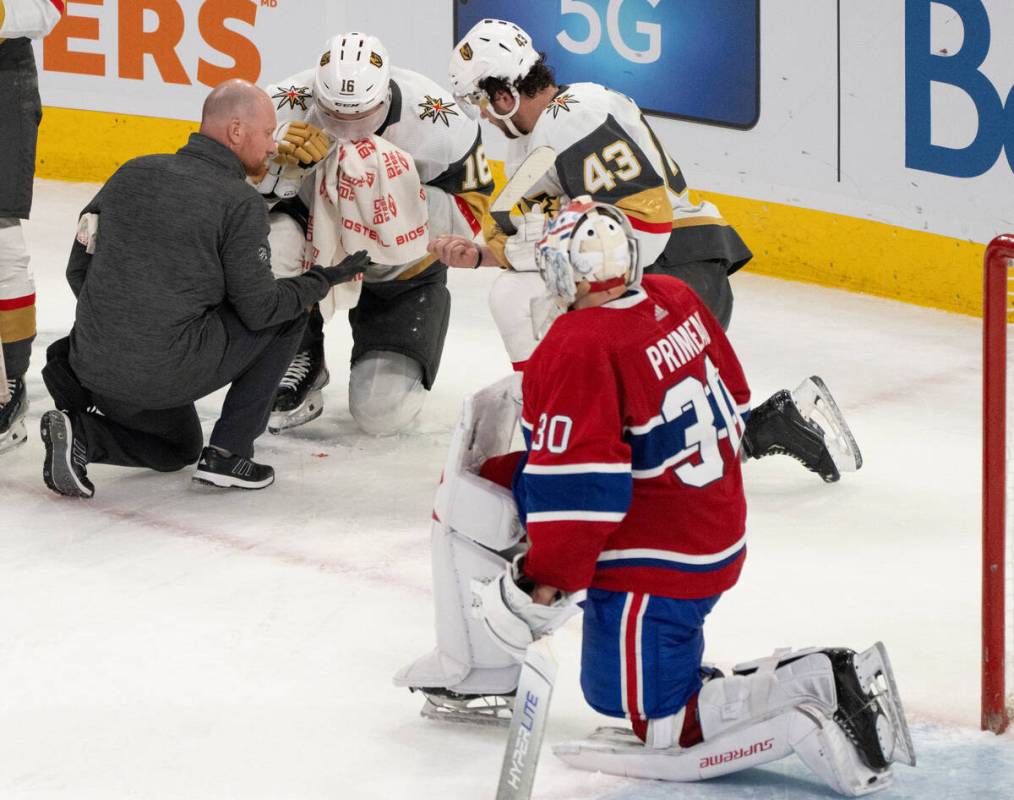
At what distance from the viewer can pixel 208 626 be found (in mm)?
3088

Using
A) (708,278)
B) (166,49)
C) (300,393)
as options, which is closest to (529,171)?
(708,278)

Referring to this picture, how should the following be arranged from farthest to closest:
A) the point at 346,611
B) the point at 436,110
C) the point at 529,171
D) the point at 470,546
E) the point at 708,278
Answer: the point at 436,110 → the point at 708,278 → the point at 529,171 → the point at 346,611 → the point at 470,546

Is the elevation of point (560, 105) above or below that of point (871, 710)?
above

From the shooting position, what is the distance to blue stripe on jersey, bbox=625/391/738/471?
2.35 metres

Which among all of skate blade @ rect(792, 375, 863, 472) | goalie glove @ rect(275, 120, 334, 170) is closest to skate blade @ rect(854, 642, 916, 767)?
skate blade @ rect(792, 375, 863, 472)

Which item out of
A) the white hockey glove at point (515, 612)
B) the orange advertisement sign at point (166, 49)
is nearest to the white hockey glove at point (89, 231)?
the white hockey glove at point (515, 612)

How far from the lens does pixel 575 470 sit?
2.27m

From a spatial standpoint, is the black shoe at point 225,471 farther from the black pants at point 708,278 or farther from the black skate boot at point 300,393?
the black pants at point 708,278

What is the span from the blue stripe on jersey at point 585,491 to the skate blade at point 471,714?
527mm

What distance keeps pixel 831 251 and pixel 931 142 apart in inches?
21.7

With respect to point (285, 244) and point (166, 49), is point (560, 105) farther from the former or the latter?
point (166, 49)

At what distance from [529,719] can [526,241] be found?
1483mm

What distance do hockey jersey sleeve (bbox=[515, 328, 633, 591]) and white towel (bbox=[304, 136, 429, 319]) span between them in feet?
5.72

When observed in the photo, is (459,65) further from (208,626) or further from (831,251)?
(831,251)
